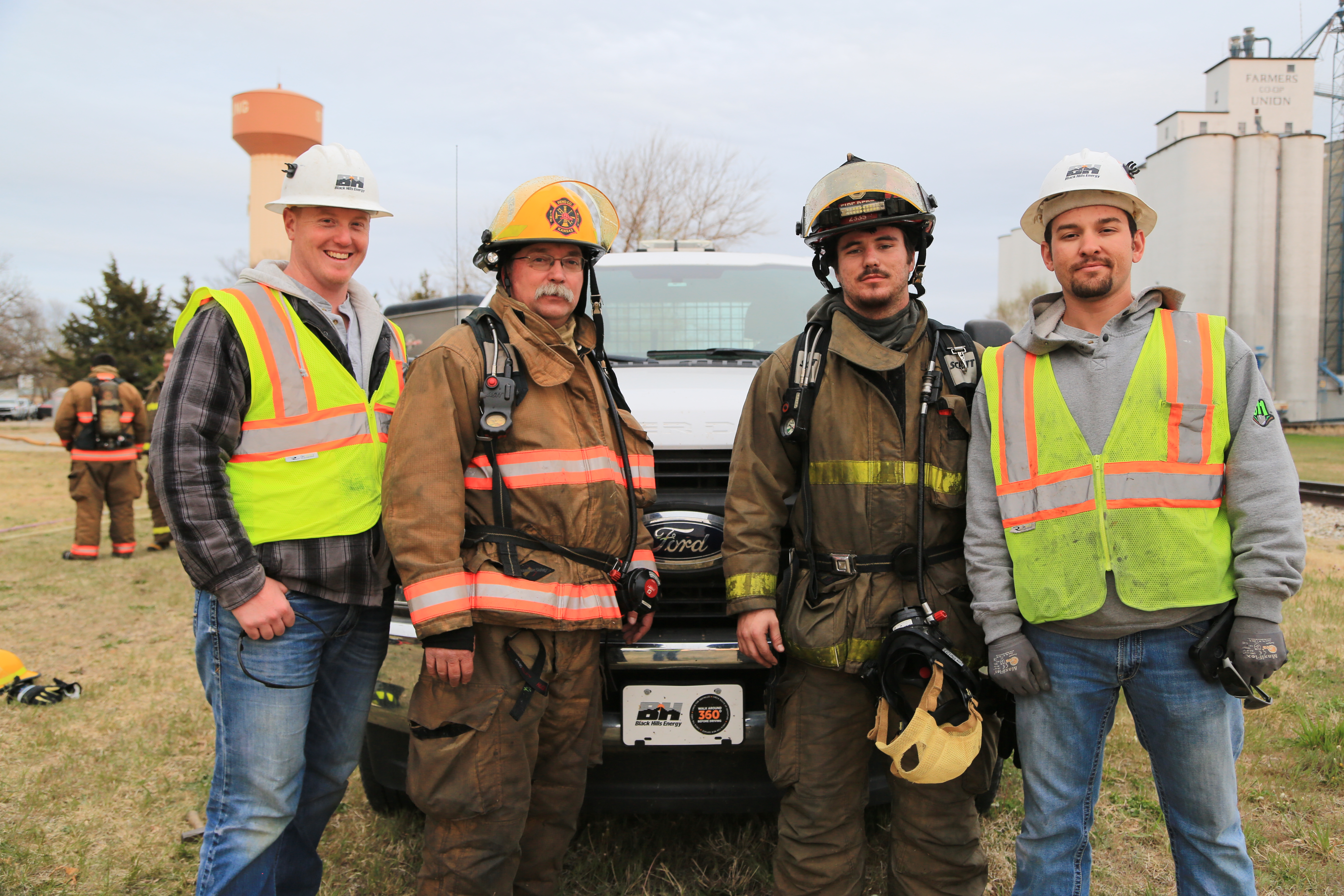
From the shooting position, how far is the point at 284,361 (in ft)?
7.37

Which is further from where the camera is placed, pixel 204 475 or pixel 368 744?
pixel 368 744

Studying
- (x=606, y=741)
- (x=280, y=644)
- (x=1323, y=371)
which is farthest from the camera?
(x=1323, y=371)

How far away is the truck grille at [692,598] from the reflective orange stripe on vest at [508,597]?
0.43 metres

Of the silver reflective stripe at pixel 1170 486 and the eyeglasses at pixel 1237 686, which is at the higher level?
the silver reflective stripe at pixel 1170 486

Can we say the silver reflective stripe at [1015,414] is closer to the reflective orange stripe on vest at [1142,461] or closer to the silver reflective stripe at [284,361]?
the reflective orange stripe on vest at [1142,461]

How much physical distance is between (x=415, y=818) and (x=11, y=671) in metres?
2.96

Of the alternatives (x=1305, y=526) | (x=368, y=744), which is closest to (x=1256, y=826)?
(x=368, y=744)

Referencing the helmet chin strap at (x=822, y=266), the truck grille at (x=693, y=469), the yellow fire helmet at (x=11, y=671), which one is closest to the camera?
the helmet chin strap at (x=822, y=266)

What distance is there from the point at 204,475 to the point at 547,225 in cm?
105

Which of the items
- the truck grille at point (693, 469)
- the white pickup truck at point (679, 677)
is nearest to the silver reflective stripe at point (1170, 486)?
the white pickup truck at point (679, 677)

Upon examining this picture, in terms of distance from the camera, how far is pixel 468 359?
2277 millimetres

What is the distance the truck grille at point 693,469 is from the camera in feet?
9.43

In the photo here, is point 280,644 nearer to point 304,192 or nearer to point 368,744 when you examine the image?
point 368,744

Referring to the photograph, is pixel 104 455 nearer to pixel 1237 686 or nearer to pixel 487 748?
pixel 487 748
